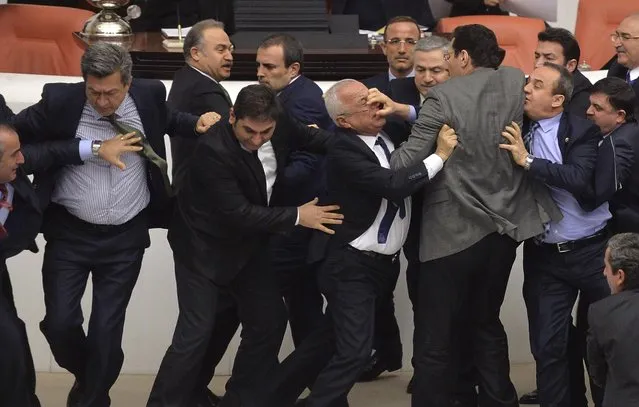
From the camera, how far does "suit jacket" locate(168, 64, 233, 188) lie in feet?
18.2

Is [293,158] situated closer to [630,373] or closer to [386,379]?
Answer: [386,379]

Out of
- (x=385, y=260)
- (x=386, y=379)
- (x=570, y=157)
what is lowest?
(x=386, y=379)

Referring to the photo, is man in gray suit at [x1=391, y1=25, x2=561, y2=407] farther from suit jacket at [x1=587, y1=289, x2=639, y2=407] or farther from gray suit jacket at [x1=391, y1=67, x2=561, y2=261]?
suit jacket at [x1=587, y1=289, x2=639, y2=407]

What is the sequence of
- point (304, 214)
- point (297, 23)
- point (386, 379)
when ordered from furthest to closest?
point (297, 23), point (386, 379), point (304, 214)

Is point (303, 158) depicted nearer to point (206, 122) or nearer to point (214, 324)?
point (206, 122)

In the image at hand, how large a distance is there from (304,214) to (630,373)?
1317mm

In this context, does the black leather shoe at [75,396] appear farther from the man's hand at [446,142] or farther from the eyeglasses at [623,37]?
the eyeglasses at [623,37]

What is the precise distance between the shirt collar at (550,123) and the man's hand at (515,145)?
0.48 feet

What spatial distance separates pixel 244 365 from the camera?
5.48m

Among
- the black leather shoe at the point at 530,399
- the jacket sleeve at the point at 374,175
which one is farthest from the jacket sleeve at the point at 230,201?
the black leather shoe at the point at 530,399

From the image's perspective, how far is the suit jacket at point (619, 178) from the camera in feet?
16.9

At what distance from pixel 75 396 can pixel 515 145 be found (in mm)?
1859

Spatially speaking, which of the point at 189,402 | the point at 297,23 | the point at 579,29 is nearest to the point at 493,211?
the point at 189,402

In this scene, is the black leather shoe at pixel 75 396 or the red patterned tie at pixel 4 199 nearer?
the red patterned tie at pixel 4 199
